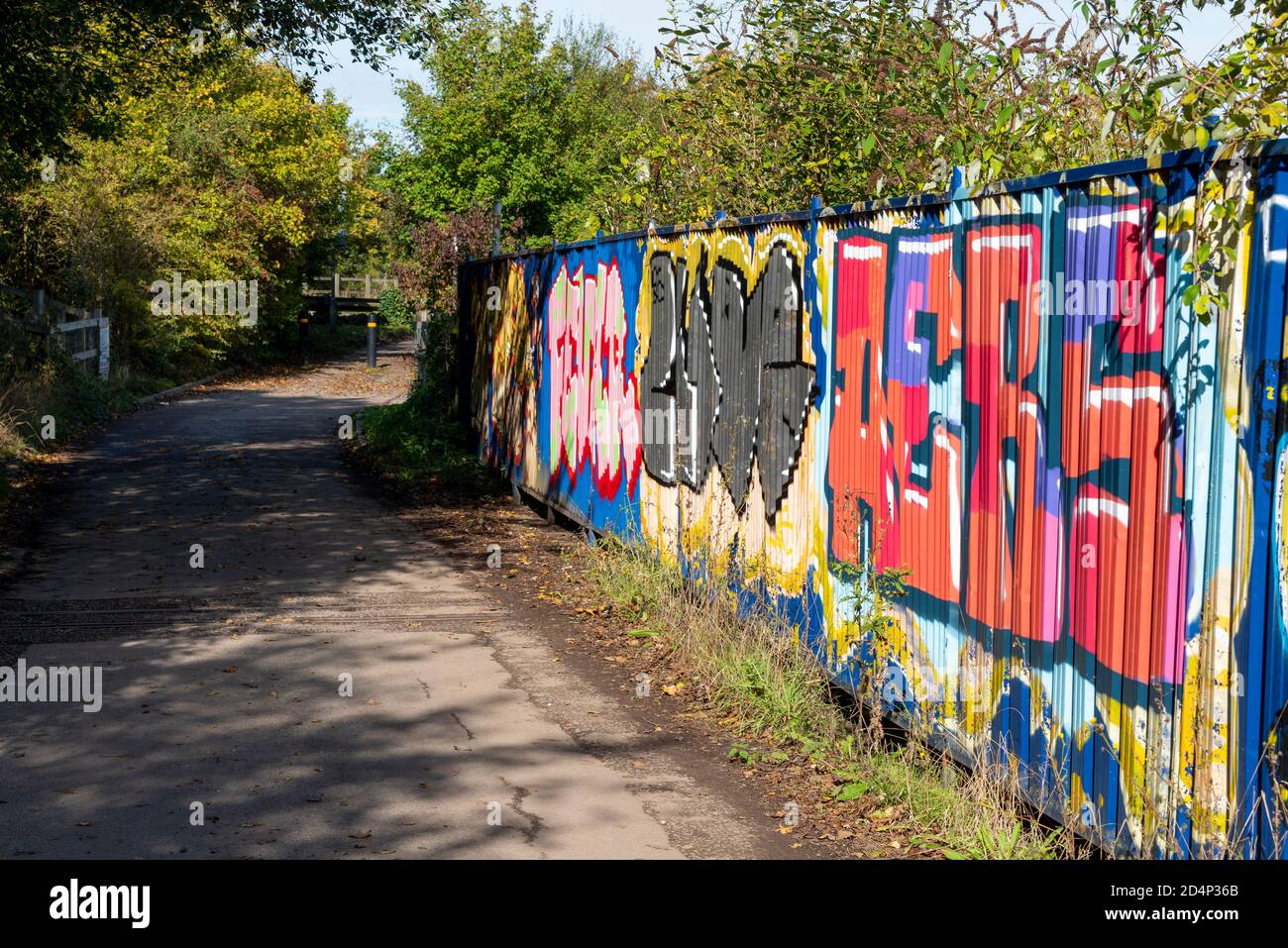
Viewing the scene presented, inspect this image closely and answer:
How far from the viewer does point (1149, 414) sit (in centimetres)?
391

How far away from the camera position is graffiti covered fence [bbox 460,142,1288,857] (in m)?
3.52

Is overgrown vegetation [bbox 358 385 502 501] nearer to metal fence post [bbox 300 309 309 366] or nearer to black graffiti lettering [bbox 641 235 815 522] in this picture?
black graffiti lettering [bbox 641 235 815 522]

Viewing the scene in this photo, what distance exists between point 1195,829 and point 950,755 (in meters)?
1.48

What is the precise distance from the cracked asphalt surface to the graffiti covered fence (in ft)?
3.72

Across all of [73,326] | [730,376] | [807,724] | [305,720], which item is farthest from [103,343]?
[807,724]

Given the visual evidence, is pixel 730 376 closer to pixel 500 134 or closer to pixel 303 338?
pixel 303 338

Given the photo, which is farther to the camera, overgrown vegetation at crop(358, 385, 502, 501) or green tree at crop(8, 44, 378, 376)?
green tree at crop(8, 44, 378, 376)

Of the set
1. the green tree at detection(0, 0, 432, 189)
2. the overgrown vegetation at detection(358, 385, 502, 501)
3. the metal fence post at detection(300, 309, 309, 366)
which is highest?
the green tree at detection(0, 0, 432, 189)

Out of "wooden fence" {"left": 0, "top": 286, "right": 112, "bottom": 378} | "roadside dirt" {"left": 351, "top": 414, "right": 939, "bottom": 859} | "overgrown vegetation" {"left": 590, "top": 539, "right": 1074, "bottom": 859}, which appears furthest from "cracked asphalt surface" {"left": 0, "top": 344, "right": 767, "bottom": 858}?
"wooden fence" {"left": 0, "top": 286, "right": 112, "bottom": 378}

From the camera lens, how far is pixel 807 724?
6.12 metres

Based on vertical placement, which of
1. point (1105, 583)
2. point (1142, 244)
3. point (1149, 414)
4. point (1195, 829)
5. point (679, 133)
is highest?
point (679, 133)

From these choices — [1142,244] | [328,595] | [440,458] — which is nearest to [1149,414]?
[1142,244]
